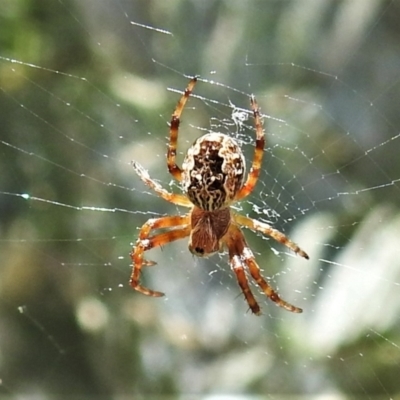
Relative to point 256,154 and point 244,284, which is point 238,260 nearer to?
point 244,284

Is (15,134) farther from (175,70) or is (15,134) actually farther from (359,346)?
(359,346)

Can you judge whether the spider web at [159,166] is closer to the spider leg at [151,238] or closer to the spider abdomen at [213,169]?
the spider leg at [151,238]

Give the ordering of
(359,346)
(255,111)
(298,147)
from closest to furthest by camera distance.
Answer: (255,111) → (359,346) → (298,147)

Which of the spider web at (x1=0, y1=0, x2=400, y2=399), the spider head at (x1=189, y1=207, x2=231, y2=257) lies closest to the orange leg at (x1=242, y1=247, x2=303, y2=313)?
the spider head at (x1=189, y1=207, x2=231, y2=257)

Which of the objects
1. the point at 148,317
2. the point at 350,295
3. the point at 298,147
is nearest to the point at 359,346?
the point at 350,295

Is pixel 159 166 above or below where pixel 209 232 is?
above

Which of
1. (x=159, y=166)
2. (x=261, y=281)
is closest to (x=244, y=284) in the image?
(x=261, y=281)

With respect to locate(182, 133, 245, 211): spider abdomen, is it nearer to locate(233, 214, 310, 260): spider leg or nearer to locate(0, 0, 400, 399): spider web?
locate(233, 214, 310, 260): spider leg
